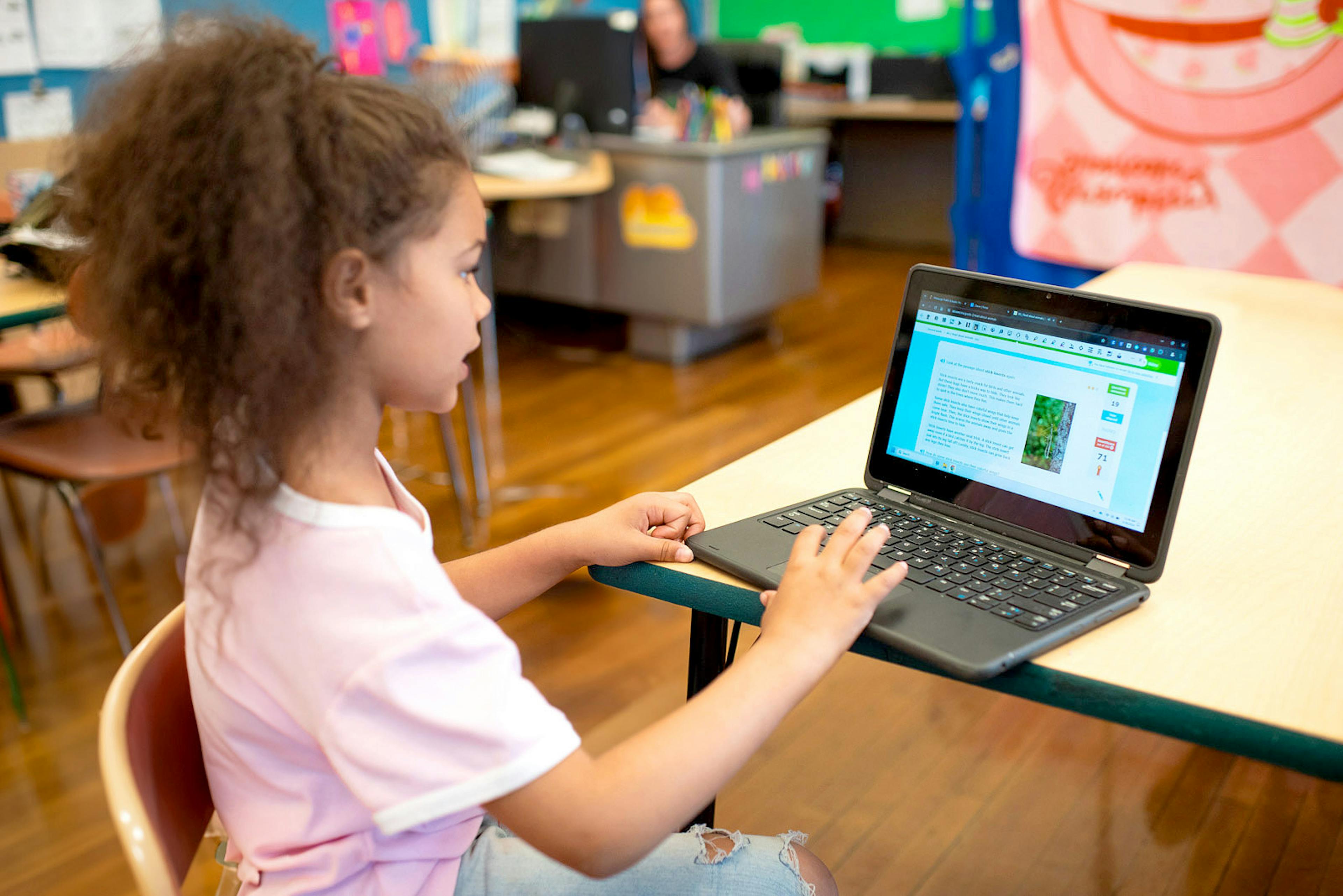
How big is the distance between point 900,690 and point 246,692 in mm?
1433

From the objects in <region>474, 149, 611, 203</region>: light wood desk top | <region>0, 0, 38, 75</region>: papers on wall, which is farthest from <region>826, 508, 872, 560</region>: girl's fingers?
<region>0, 0, 38, 75</region>: papers on wall

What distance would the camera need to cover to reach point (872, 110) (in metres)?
5.61

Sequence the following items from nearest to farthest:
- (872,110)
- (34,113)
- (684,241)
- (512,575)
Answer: (512,575)
(34,113)
(684,241)
(872,110)

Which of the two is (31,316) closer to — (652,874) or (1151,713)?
(652,874)

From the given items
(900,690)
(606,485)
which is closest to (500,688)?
(900,690)

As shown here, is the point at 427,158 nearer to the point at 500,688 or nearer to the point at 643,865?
the point at 500,688

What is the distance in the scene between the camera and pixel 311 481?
2.05 ft

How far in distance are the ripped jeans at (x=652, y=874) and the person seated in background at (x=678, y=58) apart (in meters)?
3.83

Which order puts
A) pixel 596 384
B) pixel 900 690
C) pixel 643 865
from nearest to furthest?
1. pixel 643 865
2. pixel 900 690
3. pixel 596 384

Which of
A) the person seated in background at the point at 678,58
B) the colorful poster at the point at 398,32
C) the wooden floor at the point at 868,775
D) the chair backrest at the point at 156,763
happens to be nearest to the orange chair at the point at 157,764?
the chair backrest at the point at 156,763

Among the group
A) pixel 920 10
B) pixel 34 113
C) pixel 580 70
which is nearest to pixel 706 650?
pixel 580 70

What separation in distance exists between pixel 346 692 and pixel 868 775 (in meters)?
1.24

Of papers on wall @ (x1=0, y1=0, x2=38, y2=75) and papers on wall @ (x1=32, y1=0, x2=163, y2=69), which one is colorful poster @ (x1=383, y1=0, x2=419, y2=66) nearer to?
papers on wall @ (x1=32, y1=0, x2=163, y2=69)

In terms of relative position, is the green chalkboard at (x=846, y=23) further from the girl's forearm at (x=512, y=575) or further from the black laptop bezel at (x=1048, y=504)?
the girl's forearm at (x=512, y=575)
